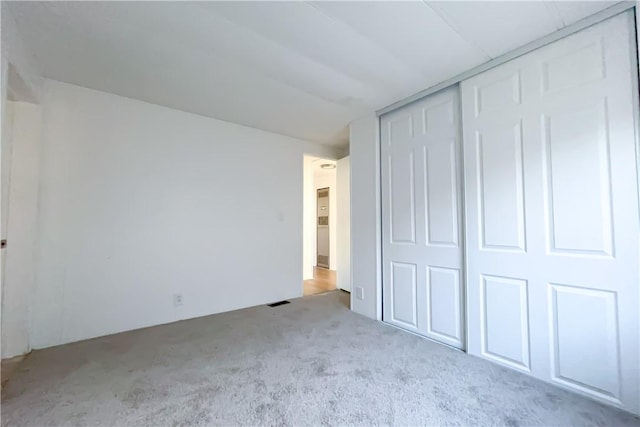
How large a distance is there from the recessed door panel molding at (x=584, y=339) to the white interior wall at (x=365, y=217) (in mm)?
1504

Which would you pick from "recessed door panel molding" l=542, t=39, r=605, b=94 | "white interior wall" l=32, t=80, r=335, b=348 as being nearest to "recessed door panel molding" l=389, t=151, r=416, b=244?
"recessed door panel molding" l=542, t=39, r=605, b=94

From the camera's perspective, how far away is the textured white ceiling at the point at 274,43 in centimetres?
158

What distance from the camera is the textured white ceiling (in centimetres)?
158

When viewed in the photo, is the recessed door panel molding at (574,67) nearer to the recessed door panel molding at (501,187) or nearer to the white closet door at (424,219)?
the recessed door panel molding at (501,187)

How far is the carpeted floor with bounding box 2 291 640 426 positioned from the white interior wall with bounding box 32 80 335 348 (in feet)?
1.31

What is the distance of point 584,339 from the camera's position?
1608mm

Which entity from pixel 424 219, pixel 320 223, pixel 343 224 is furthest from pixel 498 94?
pixel 320 223

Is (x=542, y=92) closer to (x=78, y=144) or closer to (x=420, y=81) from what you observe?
(x=420, y=81)

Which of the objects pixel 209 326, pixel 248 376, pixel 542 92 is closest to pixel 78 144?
pixel 209 326

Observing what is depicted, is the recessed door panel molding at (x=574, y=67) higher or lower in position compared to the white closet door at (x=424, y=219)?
higher

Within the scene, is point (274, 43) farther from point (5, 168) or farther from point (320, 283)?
point (320, 283)

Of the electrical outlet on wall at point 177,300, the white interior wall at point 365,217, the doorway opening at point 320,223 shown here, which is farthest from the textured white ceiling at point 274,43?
the doorway opening at point 320,223

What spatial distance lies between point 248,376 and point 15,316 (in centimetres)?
192

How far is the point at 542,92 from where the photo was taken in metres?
1.81
